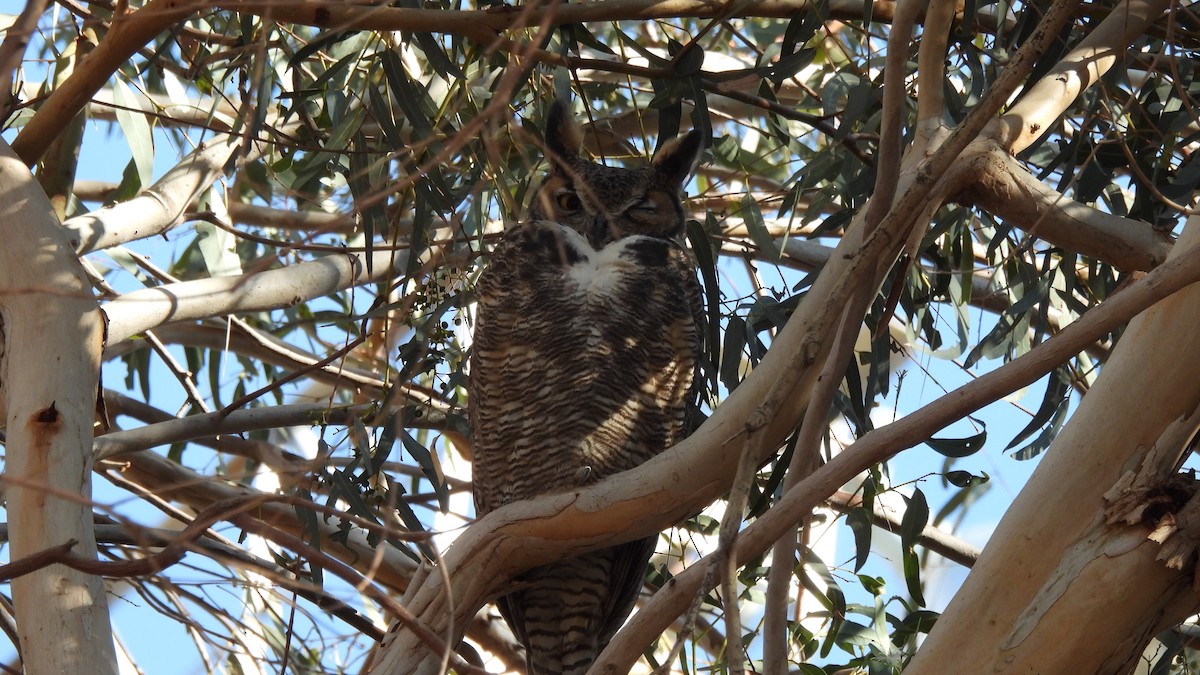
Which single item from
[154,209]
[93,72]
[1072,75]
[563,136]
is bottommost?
[1072,75]

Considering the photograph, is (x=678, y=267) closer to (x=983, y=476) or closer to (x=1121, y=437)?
(x=983, y=476)

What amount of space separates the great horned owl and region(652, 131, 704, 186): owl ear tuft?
20cm

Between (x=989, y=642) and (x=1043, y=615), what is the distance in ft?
0.24

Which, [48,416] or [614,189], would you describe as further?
[614,189]

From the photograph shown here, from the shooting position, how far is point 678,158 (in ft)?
9.69

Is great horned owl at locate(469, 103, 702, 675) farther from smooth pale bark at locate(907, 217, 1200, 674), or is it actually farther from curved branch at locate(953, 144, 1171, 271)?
smooth pale bark at locate(907, 217, 1200, 674)

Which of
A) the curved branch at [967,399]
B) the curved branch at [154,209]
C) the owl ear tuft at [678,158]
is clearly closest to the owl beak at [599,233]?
the owl ear tuft at [678,158]

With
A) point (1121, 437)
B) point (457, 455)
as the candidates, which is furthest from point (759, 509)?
point (457, 455)

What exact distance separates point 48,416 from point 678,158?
168 cm

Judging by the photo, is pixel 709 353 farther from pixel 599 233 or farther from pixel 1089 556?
pixel 1089 556

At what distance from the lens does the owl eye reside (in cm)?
293

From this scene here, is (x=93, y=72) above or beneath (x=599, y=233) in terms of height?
beneath

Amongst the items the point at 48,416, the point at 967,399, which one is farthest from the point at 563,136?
the point at 967,399

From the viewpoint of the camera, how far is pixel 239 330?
11.8 ft
